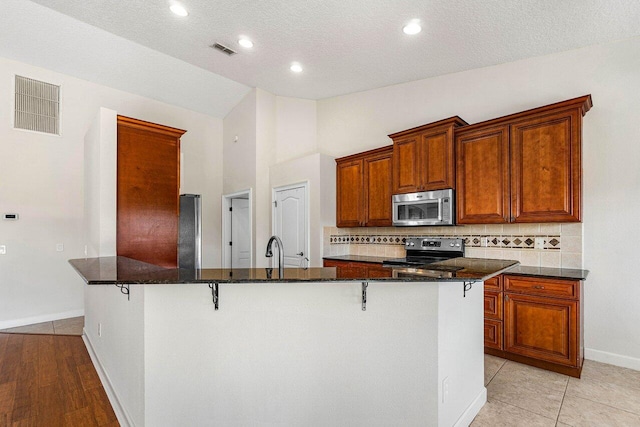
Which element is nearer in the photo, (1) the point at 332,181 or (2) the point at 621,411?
(2) the point at 621,411

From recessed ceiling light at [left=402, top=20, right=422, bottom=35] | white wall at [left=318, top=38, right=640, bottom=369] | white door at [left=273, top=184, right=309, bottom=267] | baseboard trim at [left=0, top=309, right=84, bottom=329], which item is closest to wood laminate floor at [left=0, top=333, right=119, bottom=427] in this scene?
baseboard trim at [left=0, top=309, right=84, bottom=329]

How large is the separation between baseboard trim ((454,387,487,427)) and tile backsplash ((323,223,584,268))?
1.69 m

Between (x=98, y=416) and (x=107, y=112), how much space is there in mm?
2823

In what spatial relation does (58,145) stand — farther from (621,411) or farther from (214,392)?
(621,411)

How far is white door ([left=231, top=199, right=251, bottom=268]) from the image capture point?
20.2ft

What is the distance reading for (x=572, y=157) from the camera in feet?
9.52

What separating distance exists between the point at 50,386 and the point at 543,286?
4.23 m

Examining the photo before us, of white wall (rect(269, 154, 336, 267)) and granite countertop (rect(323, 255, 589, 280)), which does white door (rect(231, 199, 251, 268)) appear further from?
granite countertop (rect(323, 255, 589, 280))

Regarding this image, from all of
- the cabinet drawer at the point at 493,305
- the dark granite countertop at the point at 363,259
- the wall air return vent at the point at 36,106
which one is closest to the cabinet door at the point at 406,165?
the dark granite countertop at the point at 363,259

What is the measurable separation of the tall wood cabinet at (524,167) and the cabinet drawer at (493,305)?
739 mm

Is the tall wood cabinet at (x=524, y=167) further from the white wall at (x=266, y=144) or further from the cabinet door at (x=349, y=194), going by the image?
the white wall at (x=266, y=144)

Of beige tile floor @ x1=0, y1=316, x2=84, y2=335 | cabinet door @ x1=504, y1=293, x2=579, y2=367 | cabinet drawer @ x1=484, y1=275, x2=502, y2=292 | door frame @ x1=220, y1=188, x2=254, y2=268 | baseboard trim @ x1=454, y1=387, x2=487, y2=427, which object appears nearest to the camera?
baseboard trim @ x1=454, y1=387, x2=487, y2=427

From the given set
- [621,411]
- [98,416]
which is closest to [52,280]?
[98,416]

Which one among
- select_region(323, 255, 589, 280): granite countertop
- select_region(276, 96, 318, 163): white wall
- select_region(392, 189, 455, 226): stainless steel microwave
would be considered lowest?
select_region(323, 255, 589, 280): granite countertop
